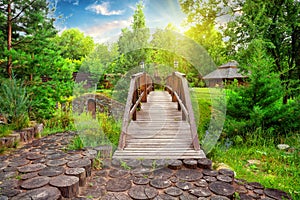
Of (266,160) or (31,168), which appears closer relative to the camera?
(31,168)

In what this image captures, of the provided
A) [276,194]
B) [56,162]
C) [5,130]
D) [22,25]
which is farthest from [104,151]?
[22,25]

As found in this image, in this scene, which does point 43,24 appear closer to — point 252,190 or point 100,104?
point 100,104

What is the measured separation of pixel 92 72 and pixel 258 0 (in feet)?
20.0

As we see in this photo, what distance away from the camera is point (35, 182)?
208 cm

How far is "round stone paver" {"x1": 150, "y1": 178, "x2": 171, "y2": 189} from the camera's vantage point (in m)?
2.38

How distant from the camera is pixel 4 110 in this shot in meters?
3.98

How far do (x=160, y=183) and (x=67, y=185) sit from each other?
39.3 inches

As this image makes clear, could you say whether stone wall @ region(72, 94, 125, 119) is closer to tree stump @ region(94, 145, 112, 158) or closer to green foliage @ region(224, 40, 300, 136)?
tree stump @ region(94, 145, 112, 158)

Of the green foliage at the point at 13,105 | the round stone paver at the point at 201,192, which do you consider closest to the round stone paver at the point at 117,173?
the round stone paver at the point at 201,192

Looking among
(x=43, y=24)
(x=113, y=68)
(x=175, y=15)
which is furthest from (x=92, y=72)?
(x=175, y=15)

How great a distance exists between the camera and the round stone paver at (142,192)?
2146 millimetres

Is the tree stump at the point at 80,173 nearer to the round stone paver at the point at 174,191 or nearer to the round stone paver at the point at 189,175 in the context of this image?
the round stone paver at the point at 174,191

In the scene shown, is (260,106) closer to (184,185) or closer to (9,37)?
(184,185)

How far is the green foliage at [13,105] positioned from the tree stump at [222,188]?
11.4ft
